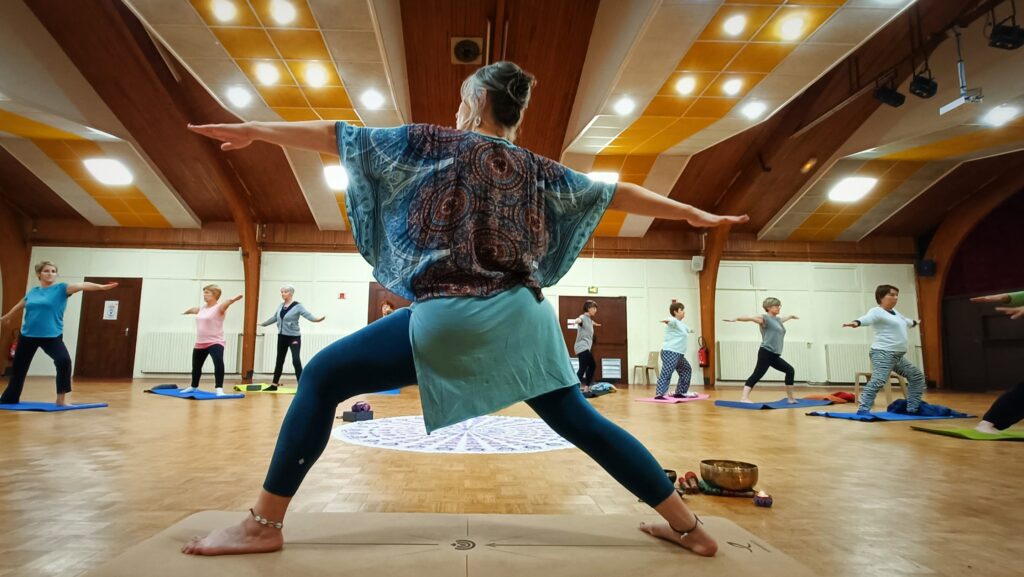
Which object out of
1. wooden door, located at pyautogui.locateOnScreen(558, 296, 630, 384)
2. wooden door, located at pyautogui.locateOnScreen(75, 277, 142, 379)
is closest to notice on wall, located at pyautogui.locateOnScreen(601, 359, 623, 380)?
wooden door, located at pyautogui.locateOnScreen(558, 296, 630, 384)

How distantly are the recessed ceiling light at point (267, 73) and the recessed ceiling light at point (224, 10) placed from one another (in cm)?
87

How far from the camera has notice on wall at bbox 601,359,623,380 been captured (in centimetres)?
1144

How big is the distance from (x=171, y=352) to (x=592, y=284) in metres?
8.88

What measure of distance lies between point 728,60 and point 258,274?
31.9ft

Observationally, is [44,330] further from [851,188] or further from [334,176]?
[851,188]

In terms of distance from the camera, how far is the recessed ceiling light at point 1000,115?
7060 mm

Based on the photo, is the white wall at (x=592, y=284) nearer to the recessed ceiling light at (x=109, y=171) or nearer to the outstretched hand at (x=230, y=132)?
the recessed ceiling light at (x=109, y=171)

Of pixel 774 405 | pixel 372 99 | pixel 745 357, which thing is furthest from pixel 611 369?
pixel 372 99

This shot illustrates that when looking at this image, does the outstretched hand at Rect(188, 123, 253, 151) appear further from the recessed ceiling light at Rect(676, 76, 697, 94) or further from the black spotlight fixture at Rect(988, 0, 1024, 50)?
the black spotlight fixture at Rect(988, 0, 1024, 50)

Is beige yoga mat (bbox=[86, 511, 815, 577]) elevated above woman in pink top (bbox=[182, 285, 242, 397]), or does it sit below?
below

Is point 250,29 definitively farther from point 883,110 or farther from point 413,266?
point 883,110

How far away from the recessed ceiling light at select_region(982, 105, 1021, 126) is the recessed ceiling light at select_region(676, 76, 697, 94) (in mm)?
4238

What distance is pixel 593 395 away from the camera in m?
7.61

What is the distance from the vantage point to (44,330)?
477cm
